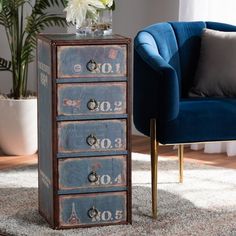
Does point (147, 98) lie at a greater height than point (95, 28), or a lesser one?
lesser

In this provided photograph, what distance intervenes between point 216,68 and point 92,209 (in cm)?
104

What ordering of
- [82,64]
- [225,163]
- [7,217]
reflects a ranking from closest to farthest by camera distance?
[82,64], [7,217], [225,163]

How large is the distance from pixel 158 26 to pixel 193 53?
0.24 meters

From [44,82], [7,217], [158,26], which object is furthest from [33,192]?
[158,26]

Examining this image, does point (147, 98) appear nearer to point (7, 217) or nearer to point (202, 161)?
point (7, 217)

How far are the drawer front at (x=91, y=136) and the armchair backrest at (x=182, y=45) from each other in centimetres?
74

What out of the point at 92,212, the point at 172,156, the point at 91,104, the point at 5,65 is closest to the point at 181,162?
the point at 172,156

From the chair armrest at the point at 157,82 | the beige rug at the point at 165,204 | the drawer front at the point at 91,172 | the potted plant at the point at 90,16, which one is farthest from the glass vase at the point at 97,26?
the beige rug at the point at 165,204

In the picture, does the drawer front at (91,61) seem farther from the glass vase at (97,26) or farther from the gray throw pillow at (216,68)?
the gray throw pillow at (216,68)

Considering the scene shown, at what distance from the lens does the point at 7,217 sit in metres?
3.43

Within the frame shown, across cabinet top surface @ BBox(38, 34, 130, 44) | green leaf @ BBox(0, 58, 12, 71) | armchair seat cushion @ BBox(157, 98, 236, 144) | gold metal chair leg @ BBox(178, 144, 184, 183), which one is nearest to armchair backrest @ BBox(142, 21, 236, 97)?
gold metal chair leg @ BBox(178, 144, 184, 183)

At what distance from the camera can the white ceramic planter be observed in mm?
4590

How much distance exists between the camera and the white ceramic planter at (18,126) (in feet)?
15.1


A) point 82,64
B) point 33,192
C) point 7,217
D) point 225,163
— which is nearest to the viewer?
point 82,64
